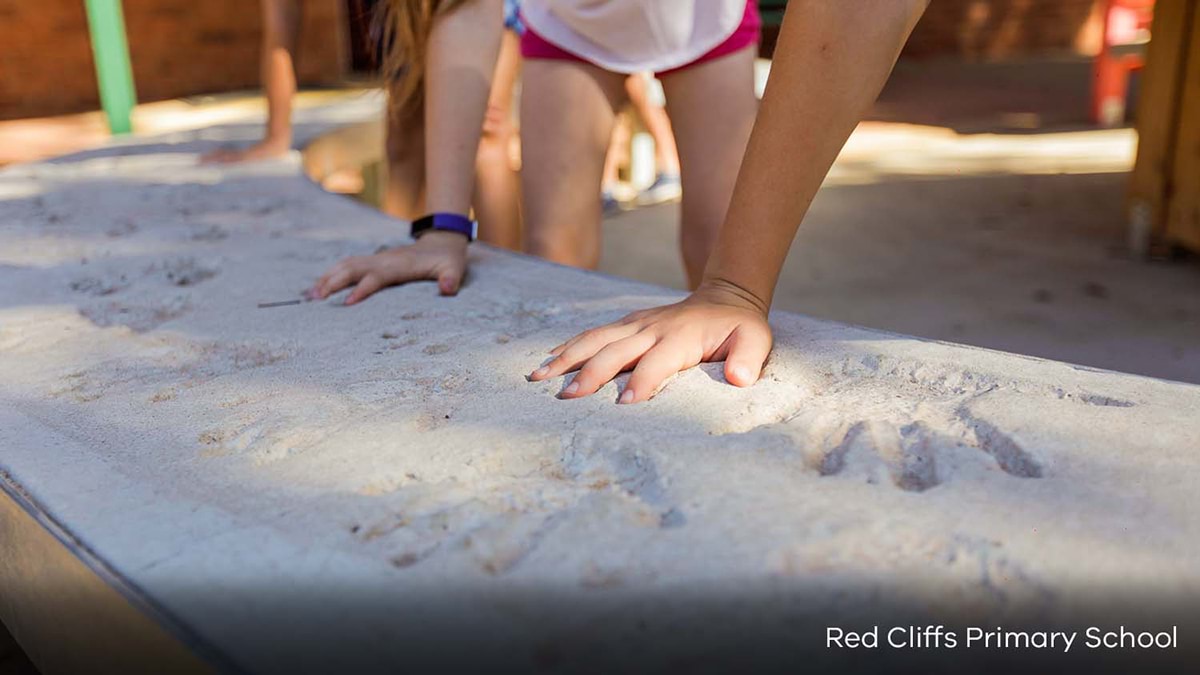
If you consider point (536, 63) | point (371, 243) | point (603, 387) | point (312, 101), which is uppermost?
point (536, 63)

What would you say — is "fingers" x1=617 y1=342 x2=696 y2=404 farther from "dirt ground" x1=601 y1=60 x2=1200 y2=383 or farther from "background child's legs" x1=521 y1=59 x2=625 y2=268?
"dirt ground" x1=601 y1=60 x2=1200 y2=383

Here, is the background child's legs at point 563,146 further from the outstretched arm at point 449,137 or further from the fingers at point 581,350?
the fingers at point 581,350

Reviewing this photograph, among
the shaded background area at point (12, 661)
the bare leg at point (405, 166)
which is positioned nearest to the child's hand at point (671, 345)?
the shaded background area at point (12, 661)

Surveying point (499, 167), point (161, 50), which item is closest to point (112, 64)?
point (161, 50)

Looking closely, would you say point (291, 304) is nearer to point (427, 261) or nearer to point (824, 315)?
point (427, 261)

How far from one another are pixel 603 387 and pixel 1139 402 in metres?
0.62

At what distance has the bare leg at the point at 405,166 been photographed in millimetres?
2545

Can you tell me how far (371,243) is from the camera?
2078mm

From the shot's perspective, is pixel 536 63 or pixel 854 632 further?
pixel 536 63

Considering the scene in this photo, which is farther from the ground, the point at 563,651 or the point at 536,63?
the point at 536,63

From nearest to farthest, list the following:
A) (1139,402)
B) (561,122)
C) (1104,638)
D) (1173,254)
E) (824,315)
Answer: (1104,638), (1139,402), (561,122), (824,315), (1173,254)

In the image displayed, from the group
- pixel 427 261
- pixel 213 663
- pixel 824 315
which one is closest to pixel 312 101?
pixel 824 315

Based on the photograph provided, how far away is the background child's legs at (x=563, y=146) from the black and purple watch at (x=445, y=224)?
A: 268mm

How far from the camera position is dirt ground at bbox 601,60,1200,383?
105 inches
